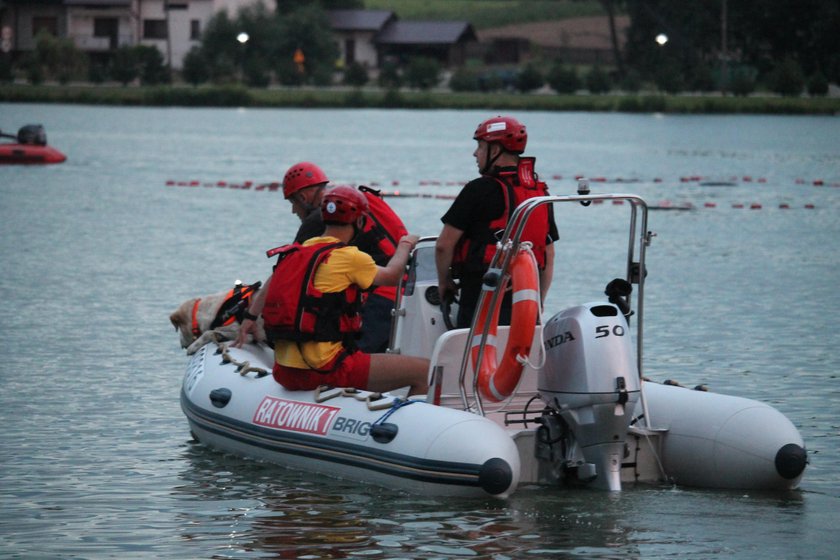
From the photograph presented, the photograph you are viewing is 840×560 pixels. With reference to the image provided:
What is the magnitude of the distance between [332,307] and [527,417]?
123cm

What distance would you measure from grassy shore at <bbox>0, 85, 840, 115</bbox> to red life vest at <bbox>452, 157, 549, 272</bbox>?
6492cm

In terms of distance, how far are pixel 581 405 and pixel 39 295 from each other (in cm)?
1095

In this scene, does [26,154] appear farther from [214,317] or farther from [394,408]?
[394,408]

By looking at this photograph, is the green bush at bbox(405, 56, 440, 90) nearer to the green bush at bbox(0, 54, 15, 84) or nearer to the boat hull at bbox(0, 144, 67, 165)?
the green bush at bbox(0, 54, 15, 84)

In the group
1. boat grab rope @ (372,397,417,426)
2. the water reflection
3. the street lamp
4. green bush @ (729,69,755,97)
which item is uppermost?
the street lamp

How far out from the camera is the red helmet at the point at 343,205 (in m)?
9.20

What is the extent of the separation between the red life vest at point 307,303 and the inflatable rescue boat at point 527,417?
36cm

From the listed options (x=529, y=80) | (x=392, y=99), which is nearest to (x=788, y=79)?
(x=529, y=80)

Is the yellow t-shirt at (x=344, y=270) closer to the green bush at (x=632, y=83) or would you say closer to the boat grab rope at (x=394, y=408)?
the boat grab rope at (x=394, y=408)

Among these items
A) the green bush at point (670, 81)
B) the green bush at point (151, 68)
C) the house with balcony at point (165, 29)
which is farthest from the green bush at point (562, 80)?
the green bush at point (151, 68)

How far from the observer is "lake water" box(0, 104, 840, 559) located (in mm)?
8578

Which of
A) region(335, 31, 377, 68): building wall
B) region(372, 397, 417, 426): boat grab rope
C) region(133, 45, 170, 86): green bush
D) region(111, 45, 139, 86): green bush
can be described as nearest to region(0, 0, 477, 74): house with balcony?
region(335, 31, 377, 68): building wall

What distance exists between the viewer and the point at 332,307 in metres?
9.34

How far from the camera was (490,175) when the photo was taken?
30.7 feet
